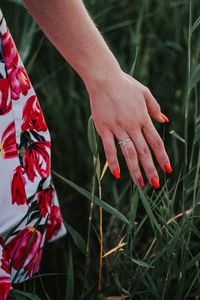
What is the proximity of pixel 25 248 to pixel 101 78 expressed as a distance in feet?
1.04

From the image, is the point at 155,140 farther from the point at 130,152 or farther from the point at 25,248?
the point at 25,248

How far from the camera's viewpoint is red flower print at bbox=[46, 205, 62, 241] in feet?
3.59

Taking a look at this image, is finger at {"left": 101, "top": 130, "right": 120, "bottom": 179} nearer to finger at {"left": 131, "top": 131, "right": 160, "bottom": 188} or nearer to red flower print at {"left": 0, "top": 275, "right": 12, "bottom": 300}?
finger at {"left": 131, "top": 131, "right": 160, "bottom": 188}

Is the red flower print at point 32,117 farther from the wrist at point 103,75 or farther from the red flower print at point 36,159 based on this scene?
the wrist at point 103,75

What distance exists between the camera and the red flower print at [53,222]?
1096mm

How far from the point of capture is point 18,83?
93 cm

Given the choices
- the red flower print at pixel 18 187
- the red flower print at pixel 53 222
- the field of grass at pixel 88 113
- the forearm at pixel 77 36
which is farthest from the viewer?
the field of grass at pixel 88 113

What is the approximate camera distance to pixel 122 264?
1009mm

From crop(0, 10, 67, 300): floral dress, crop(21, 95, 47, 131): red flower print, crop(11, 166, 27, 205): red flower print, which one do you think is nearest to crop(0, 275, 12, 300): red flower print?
crop(0, 10, 67, 300): floral dress

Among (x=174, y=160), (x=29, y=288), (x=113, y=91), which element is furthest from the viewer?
(x=174, y=160)

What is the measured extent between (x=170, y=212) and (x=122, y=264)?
4.6 inches

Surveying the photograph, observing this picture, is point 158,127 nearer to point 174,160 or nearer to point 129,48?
point 174,160

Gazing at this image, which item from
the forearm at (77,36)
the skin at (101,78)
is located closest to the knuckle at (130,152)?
the skin at (101,78)

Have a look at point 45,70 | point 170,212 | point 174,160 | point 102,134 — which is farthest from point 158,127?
point 102,134
